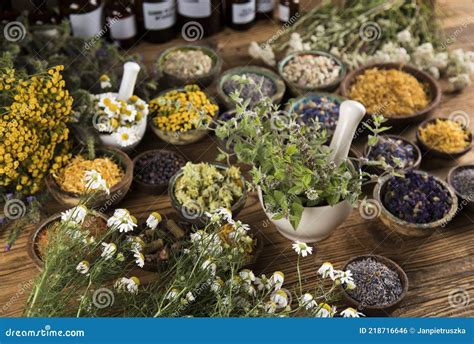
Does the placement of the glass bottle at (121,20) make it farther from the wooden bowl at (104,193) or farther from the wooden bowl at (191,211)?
the wooden bowl at (191,211)

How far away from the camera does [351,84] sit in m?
2.32

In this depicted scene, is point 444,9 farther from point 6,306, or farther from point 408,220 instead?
point 6,306

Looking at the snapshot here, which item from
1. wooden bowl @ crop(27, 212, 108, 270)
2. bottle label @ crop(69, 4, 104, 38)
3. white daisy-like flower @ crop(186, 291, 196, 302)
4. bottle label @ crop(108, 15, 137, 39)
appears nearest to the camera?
white daisy-like flower @ crop(186, 291, 196, 302)

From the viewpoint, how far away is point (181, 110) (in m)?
2.14

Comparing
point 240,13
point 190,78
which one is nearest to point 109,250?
point 190,78

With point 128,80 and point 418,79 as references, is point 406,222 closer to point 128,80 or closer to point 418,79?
point 418,79

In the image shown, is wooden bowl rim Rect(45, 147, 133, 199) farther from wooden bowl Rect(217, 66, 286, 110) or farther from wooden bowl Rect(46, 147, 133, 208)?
wooden bowl Rect(217, 66, 286, 110)

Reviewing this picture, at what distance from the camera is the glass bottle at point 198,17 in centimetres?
260

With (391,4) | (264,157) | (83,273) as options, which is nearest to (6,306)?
(83,273)

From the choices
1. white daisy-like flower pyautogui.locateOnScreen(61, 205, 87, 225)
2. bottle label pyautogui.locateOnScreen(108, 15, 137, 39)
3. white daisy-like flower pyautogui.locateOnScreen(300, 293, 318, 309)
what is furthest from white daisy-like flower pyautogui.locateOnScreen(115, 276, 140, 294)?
bottle label pyautogui.locateOnScreen(108, 15, 137, 39)

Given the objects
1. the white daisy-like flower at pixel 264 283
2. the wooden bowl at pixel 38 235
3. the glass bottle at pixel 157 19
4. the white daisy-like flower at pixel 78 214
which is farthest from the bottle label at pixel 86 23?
the white daisy-like flower at pixel 264 283

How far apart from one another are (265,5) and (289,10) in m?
0.11

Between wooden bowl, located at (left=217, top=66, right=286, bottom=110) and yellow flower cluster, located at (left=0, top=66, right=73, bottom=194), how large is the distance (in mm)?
508

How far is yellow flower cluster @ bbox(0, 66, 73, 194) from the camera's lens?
1839 mm
